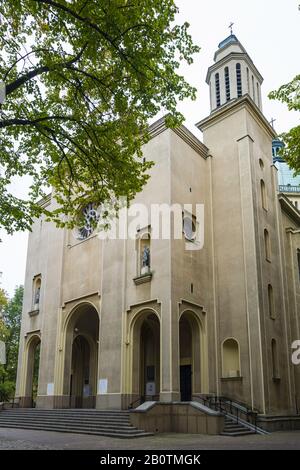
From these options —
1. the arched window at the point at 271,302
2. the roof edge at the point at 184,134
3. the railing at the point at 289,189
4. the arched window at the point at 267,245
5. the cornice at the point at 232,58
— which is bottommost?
the arched window at the point at 271,302

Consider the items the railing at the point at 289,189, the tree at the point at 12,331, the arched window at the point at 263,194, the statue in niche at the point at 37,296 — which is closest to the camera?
the arched window at the point at 263,194

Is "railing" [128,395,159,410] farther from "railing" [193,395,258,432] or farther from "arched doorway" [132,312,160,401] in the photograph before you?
"railing" [193,395,258,432]

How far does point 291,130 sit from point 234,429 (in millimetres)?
11445

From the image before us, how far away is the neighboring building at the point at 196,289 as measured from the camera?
2088 cm

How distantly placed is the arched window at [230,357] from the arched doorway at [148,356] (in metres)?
3.81

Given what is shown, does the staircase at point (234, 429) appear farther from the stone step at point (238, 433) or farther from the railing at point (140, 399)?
the railing at point (140, 399)

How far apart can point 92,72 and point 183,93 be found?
2.79m

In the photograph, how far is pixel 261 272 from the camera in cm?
2206

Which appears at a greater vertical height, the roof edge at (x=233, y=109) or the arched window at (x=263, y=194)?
the roof edge at (x=233, y=109)

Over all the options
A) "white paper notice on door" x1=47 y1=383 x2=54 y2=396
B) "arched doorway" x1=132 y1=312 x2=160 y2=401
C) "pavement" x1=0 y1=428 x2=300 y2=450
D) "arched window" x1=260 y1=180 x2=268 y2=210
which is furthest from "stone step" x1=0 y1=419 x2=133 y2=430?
"arched window" x1=260 y1=180 x2=268 y2=210

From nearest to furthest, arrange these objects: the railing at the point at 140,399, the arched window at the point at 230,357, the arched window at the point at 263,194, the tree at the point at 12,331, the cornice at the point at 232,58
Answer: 1. the railing at the point at 140,399
2. the arched window at the point at 230,357
3. the arched window at the point at 263,194
4. the cornice at the point at 232,58
5. the tree at the point at 12,331

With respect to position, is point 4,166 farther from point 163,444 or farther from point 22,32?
point 163,444

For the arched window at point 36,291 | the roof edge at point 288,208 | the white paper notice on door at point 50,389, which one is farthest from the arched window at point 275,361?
the arched window at point 36,291

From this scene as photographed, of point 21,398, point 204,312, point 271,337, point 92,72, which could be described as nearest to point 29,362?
point 21,398
